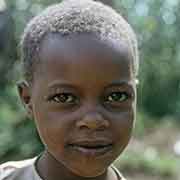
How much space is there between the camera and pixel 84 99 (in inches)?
66.8

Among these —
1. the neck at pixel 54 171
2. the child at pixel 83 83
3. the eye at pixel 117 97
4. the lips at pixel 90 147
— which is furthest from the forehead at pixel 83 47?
the neck at pixel 54 171

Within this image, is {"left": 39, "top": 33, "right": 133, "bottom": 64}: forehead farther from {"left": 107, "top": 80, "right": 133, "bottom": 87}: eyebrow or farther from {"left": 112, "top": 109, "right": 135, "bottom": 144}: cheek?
{"left": 112, "top": 109, "right": 135, "bottom": 144}: cheek

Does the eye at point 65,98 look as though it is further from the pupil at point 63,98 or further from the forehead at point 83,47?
the forehead at point 83,47

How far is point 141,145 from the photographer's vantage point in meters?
7.76

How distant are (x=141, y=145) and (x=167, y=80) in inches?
96.5

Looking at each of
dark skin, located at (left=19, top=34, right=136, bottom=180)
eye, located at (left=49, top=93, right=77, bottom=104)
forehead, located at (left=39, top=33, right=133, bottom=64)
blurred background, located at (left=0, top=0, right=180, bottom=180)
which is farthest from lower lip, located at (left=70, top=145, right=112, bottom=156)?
blurred background, located at (left=0, top=0, right=180, bottom=180)

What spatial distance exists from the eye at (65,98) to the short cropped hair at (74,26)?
0.15 metres

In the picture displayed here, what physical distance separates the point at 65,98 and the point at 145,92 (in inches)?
313

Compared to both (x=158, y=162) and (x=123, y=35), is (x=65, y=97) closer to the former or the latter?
(x=123, y=35)

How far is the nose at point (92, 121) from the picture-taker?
167cm

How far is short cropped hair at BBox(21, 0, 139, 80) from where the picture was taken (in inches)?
68.9

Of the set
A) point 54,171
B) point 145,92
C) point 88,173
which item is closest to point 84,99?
point 88,173

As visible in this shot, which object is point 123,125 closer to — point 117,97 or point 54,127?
point 117,97

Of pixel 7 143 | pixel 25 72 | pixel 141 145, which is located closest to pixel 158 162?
pixel 141 145
